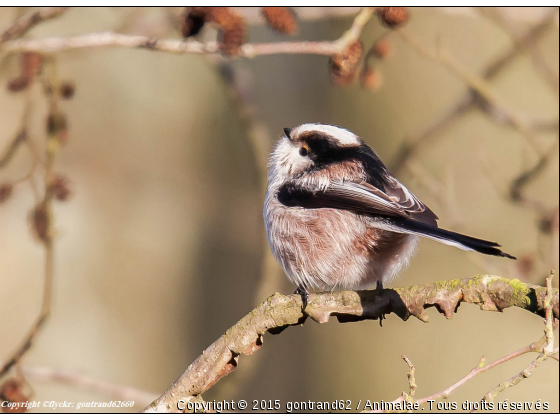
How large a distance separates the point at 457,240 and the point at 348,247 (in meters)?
0.84

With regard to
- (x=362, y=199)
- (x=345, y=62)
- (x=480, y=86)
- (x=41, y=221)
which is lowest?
(x=41, y=221)

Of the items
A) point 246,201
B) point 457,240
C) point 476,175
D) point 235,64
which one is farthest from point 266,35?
point 457,240

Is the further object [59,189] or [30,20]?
[59,189]

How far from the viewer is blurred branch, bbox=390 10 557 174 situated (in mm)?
3898

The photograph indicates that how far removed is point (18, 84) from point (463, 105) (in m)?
3.16

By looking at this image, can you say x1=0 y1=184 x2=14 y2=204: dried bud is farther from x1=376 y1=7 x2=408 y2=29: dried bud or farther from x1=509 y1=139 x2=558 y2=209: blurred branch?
x1=509 y1=139 x2=558 y2=209: blurred branch

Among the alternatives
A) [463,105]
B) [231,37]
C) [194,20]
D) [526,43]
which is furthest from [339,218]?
[526,43]

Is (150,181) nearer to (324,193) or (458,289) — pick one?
(324,193)

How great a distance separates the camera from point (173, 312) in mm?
4648

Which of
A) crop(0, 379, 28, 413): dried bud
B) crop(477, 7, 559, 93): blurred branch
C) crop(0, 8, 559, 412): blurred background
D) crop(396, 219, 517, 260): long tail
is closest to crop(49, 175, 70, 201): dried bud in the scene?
crop(0, 8, 559, 412): blurred background

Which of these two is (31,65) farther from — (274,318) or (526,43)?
(526,43)

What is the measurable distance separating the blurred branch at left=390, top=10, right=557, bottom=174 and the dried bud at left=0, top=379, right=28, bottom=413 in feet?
9.43

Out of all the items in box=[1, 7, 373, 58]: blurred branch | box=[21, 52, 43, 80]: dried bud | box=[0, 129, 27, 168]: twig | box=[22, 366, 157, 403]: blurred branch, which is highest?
box=[1, 7, 373, 58]: blurred branch

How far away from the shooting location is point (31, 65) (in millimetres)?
3285
